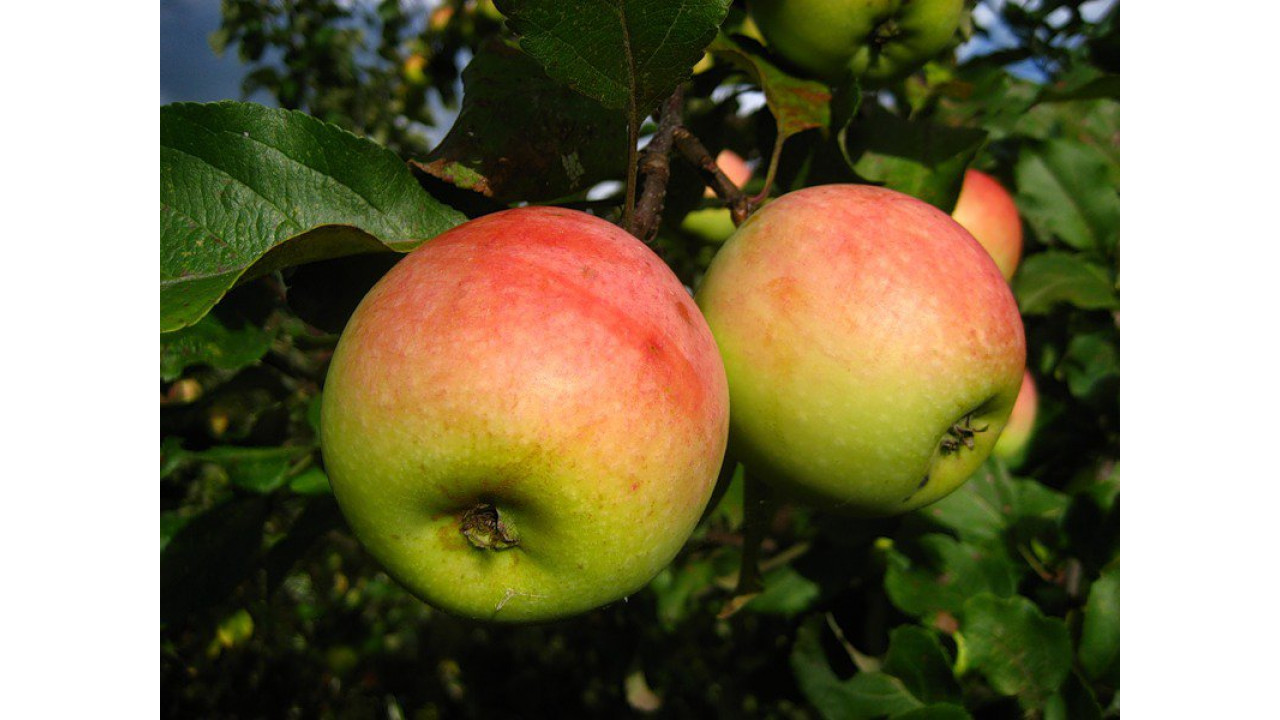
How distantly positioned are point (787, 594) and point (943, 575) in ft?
0.96

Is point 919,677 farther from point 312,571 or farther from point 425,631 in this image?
point 425,631

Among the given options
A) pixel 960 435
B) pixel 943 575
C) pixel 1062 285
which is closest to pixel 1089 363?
pixel 1062 285

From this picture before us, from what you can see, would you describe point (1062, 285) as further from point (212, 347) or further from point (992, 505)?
point (212, 347)

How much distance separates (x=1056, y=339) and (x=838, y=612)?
2.08 feet

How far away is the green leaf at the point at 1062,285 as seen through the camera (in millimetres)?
1320

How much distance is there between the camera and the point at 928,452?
0.72m

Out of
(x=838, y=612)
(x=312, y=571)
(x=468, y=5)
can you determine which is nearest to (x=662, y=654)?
(x=838, y=612)

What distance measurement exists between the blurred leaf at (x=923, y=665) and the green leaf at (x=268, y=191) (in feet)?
2.28

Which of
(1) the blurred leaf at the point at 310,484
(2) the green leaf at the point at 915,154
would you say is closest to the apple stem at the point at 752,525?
(2) the green leaf at the point at 915,154

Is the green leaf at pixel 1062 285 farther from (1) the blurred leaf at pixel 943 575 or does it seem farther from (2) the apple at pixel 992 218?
(1) the blurred leaf at pixel 943 575

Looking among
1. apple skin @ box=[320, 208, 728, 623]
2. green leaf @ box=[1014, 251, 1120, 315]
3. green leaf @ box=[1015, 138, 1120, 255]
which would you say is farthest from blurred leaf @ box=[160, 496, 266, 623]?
green leaf @ box=[1015, 138, 1120, 255]

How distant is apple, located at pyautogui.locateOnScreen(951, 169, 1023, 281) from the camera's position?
1.36 meters

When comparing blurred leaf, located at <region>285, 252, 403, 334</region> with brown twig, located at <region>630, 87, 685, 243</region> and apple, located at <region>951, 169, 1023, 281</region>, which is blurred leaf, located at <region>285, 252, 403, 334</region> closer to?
brown twig, located at <region>630, 87, 685, 243</region>

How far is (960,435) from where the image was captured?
2.56 ft
